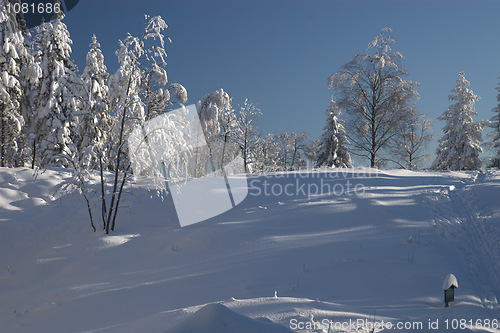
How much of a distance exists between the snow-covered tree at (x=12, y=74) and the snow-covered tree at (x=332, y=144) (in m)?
22.7

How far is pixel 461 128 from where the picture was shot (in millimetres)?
27547

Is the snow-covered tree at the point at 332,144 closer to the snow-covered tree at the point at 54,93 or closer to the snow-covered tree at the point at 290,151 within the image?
the snow-covered tree at the point at 290,151

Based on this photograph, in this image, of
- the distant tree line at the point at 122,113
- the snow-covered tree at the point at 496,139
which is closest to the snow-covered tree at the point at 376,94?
the distant tree line at the point at 122,113

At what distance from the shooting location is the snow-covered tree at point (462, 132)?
27.2 m

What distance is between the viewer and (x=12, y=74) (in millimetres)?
16625

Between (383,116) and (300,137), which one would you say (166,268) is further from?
(300,137)

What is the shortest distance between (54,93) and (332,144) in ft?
72.3

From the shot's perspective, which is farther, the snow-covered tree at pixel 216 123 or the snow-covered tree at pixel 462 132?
the snow-covered tree at pixel 462 132

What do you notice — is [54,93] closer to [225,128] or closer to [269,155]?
[225,128]

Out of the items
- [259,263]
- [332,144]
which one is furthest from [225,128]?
[259,263]

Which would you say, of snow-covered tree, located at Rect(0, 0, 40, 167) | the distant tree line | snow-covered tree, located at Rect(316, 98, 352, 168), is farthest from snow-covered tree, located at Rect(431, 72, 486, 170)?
snow-covered tree, located at Rect(0, 0, 40, 167)

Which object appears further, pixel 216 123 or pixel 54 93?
pixel 216 123

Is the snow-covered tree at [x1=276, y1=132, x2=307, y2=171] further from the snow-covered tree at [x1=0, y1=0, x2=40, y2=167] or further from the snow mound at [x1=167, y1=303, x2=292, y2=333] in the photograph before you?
the snow mound at [x1=167, y1=303, x2=292, y2=333]

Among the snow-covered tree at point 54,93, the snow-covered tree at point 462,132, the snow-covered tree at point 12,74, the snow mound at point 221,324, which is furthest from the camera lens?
the snow-covered tree at point 462,132
